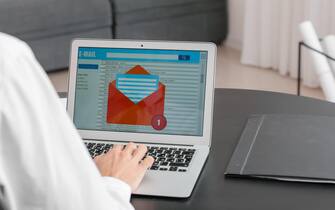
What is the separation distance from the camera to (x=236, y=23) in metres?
4.98

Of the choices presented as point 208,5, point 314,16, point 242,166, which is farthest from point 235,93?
point 208,5

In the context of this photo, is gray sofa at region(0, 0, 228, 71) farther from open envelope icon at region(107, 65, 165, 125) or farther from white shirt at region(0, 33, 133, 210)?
white shirt at region(0, 33, 133, 210)

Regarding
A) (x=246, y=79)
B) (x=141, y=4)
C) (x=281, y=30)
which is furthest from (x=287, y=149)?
(x=141, y=4)

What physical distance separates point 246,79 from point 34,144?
356 cm

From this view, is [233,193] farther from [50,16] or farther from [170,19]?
[170,19]

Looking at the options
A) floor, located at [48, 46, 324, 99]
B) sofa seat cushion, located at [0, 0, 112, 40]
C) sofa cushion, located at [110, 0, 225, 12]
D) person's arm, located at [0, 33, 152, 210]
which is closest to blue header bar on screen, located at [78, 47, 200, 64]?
person's arm, located at [0, 33, 152, 210]

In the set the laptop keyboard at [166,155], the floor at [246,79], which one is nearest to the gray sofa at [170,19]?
the floor at [246,79]

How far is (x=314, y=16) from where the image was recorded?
4.05m

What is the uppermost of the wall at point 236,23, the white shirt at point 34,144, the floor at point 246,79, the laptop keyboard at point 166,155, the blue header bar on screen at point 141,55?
the white shirt at point 34,144

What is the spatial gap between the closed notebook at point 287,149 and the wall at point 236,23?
10.8 ft

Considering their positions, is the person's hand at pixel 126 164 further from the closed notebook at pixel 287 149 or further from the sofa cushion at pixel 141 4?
the sofa cushion at pixel 141 4

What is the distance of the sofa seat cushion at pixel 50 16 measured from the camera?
4156 mm

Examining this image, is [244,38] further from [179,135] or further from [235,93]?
[179,135]

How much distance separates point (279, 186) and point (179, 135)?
0.99 ft
